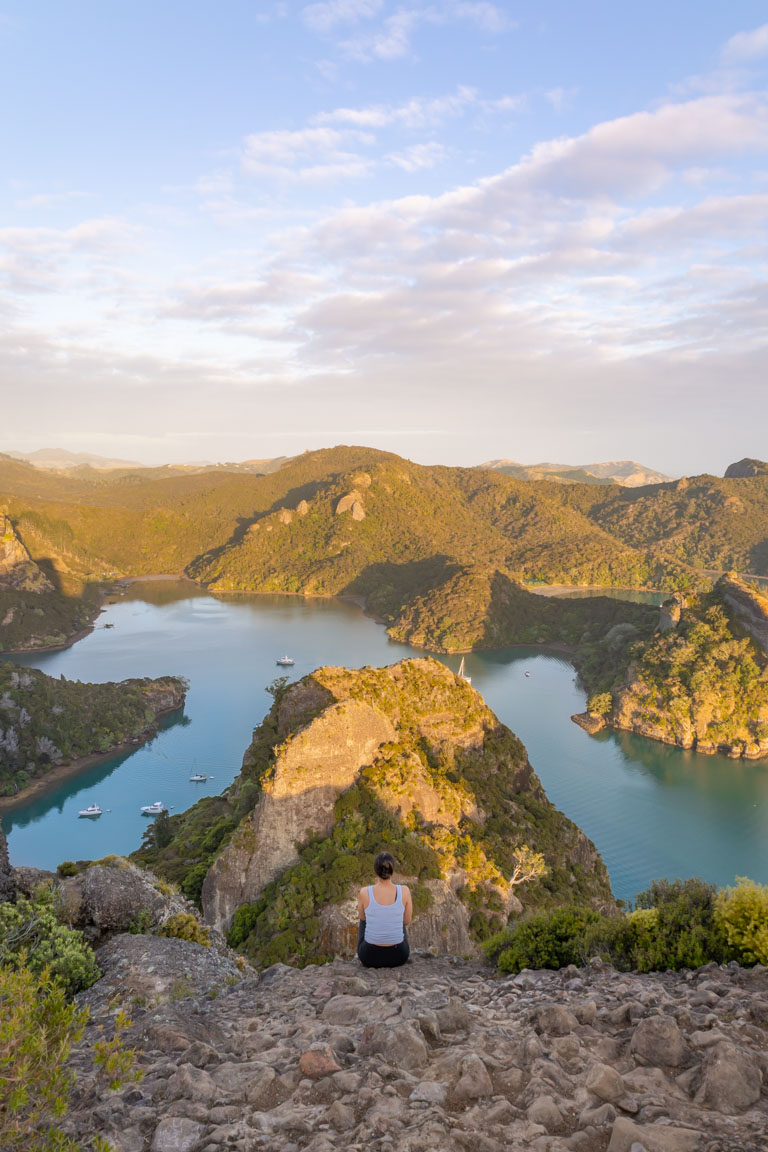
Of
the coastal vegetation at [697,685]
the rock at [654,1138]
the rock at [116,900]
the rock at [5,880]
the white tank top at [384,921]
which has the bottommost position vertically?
the coastal vegetation at [697,685]

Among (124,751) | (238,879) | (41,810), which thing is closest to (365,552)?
(124,751)

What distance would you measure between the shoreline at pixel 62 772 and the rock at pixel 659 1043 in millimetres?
62638

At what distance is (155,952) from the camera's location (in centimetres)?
1032

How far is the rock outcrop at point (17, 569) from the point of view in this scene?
4906 inches

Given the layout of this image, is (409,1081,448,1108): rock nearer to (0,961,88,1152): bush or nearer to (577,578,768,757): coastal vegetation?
(0,961,88,1152): bush

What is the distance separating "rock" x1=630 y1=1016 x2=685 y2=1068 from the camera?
17.5 feet

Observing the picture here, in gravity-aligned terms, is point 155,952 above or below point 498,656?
above

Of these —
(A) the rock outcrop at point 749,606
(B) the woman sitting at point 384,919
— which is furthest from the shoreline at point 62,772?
(A) the rock outcrop at point 749,606

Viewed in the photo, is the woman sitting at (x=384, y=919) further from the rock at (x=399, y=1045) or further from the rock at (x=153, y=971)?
the rock at (x=153, y=971)

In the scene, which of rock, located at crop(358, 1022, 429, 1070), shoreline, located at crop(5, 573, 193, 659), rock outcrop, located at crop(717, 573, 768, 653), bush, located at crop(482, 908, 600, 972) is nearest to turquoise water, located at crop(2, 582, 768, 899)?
shoreline, located at crop(5, 573, 193, 659)

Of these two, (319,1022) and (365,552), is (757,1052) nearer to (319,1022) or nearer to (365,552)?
(319,1022)

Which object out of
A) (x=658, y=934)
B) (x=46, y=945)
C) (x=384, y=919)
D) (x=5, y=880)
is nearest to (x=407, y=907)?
(x=384, y=919)

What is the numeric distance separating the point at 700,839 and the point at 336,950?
134 feet

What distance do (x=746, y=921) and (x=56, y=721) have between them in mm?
68566
